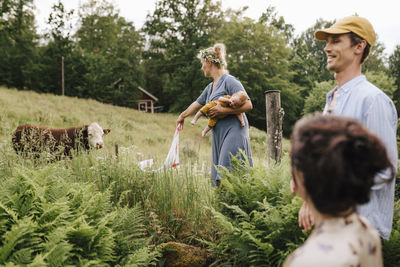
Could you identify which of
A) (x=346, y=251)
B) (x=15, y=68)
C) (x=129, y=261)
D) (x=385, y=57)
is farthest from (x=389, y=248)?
(x=385, y=57)

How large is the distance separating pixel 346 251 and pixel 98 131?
23.9 feet

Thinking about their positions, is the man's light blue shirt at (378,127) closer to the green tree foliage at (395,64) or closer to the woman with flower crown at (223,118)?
the woman with flower crown at (223,118)

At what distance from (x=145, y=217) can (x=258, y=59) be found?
3676 cm

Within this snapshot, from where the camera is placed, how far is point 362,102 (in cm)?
200

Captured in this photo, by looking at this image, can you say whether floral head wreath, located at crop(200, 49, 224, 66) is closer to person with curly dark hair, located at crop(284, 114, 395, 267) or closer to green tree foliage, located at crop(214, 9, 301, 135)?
person with curly dark hair, located at crop(284, 114, 395, 267)

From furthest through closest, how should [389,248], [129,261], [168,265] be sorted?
[168,265] → [129,261] → [389,248]

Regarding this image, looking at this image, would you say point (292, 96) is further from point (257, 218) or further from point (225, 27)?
point (257, 218)

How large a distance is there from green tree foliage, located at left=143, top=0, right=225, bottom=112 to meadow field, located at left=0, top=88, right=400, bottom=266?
3459 centimetres

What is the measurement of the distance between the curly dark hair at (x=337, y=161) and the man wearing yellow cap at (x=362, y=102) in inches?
29.1

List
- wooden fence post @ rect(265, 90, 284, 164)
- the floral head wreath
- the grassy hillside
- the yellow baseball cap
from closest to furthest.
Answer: the yellow baseball cap < the floral head wreath < wooden fence post @ rect(265, 90, 284, 164) < the grassy hillside

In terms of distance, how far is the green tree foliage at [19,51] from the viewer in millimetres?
37831

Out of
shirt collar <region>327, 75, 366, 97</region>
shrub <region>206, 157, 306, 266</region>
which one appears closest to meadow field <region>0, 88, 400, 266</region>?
shrub <region>206, 157, 306, 266</region>

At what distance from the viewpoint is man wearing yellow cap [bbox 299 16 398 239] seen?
6.41 ft

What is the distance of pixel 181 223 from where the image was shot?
407 cm
